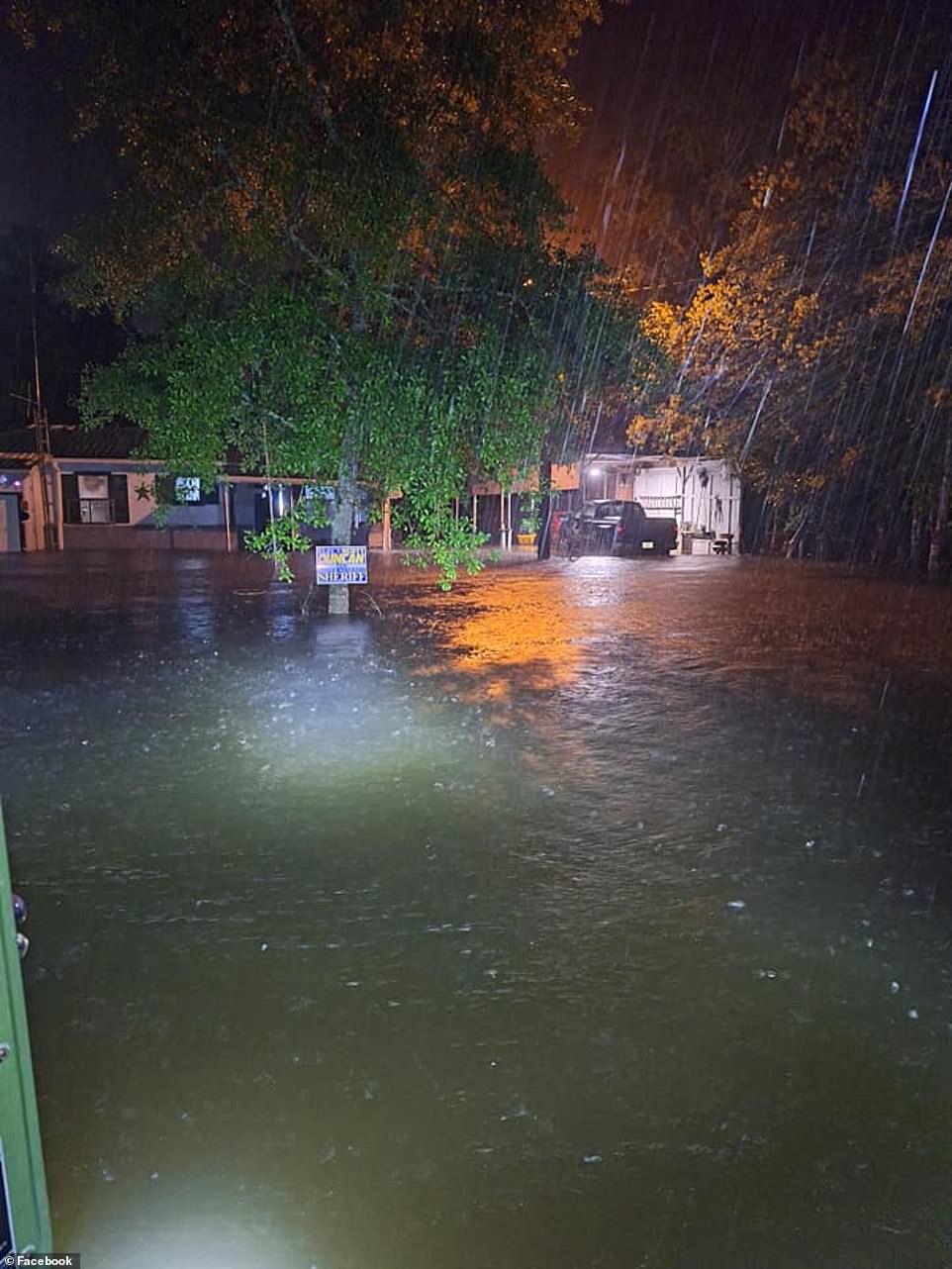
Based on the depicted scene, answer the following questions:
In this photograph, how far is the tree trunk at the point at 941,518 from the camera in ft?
80.3

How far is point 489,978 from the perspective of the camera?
154 inches

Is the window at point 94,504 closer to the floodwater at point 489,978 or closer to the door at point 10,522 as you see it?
the door at point 10,522

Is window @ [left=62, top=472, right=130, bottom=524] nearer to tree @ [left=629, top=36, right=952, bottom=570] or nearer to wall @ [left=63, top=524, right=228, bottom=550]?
wall @ [left=63, top=524, right=228, bottom=550]

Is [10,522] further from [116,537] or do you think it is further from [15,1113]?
[15,1113]

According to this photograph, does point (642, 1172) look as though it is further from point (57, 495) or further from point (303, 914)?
point (57, 495)

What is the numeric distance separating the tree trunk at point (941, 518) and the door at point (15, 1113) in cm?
2553

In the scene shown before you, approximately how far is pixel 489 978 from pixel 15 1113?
88.2 inches

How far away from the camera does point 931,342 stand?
21812mm

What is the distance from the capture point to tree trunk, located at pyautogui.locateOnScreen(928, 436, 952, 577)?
24.5 metres

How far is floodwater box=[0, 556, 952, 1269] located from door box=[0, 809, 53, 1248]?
26.5 inches

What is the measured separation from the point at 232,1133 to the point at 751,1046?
1752 mm

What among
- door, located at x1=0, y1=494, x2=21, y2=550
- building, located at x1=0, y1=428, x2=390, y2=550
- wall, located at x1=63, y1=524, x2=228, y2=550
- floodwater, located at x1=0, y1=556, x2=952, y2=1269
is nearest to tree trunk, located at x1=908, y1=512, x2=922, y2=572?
building, located at x1=0, y1=428, x2=390, y2=550

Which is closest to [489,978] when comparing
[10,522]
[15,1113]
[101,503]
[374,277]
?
[15,1113]

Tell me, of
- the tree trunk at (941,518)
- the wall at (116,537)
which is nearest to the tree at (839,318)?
the tree trunk at (941,518)
